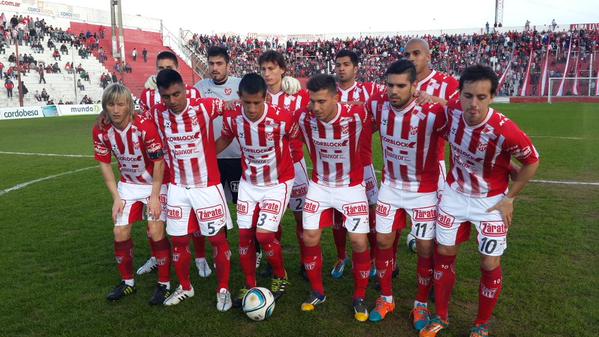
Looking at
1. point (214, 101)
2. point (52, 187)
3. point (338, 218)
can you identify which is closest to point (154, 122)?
point (214, 101)

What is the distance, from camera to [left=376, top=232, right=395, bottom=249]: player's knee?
13.5 feet

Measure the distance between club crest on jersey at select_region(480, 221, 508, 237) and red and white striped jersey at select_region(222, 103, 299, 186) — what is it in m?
1.86

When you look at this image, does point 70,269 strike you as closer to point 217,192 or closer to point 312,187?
point 217,192

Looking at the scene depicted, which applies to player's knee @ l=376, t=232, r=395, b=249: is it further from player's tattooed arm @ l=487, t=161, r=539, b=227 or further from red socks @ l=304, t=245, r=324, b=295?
player's tattooed arm @ l=487, t=161, r=539, b=227

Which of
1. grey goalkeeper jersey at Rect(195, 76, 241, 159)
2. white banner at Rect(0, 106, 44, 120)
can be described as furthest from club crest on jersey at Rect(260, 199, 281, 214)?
white banner at Rect(0, 106, 44, 120)

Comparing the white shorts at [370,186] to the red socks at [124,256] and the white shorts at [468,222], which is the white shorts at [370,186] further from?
the red socks at [124,256]

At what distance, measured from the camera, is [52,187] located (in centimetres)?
938

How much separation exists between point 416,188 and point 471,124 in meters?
0.79

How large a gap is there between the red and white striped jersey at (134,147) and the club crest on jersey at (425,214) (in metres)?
2.39

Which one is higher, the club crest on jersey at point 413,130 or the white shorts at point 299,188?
the club crest on jersey at point 413,130

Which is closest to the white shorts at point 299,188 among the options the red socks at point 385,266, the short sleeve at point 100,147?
the red socks at point 385,266

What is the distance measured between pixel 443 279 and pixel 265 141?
1977 millimetres

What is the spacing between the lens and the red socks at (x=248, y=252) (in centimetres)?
442

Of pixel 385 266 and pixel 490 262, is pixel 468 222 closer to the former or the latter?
pixel 490 262
